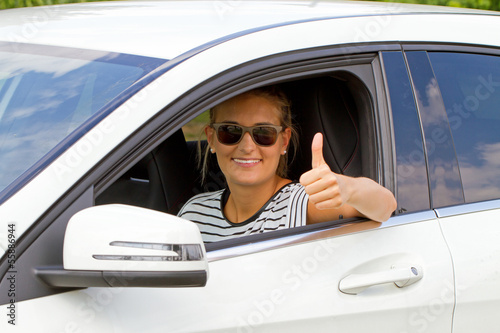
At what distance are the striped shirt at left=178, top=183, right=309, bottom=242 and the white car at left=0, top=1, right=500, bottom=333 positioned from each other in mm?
184

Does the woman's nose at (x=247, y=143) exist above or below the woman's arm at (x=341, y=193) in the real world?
above

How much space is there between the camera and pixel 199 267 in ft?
4.36

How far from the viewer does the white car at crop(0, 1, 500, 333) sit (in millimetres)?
1377

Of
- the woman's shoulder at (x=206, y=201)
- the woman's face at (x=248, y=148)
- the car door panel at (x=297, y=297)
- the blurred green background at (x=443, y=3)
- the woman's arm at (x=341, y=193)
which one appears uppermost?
the blurred green background at (x=443, y=3)

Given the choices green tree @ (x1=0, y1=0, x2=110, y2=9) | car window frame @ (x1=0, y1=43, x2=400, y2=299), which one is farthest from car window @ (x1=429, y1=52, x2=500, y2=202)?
green tree @ (x1=0, y1=0, x2=110, y2=9)

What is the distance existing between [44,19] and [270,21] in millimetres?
713

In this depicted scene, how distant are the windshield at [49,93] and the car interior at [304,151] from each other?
0.36 m

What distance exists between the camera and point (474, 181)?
2.00m

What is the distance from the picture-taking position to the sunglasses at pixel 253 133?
2098 millimetres

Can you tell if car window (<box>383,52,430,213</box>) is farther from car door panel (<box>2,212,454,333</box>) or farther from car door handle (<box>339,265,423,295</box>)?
car door handle (<box>339,265,423,295</box>)

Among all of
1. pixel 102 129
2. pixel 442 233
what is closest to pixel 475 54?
pixel 442 233

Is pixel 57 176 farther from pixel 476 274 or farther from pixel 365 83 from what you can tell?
pixel 476 274

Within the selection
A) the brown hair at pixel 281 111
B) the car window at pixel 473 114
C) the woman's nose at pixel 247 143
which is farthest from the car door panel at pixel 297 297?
the brown hair at pixel 281 111

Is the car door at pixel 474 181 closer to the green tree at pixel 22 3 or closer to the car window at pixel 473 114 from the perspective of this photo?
the car window at pixel 473 114
